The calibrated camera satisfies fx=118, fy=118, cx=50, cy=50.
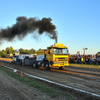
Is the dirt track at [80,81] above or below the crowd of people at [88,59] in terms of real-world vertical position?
below

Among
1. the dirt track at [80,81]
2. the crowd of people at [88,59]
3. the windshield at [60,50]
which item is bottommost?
the dirt track at [80,81]

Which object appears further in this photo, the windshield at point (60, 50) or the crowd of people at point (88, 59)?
the crowd of people at point (88, 59)

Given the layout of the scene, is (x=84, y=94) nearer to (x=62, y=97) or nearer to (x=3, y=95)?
(x=62, y=97)

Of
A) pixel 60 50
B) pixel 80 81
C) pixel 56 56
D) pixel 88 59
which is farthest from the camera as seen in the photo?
pixel 88 59

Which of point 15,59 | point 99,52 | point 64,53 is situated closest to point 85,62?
point 99,52

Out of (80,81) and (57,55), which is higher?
(57,55)

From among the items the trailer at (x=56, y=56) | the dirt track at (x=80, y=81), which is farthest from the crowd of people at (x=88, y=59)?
the dirt track at (x=80, y=81)

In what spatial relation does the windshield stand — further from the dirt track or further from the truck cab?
the dirt track

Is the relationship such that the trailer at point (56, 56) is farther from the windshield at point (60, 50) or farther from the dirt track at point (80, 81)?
the dirt track at point (80, 81)

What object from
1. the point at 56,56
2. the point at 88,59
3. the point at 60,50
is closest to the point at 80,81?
the point at 56,56

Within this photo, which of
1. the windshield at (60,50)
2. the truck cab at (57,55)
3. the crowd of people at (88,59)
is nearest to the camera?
the truck cab at (57,55)

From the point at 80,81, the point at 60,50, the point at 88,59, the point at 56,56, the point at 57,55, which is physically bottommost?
the point at 80,81

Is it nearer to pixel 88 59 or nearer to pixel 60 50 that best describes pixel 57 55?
pixel 60 50

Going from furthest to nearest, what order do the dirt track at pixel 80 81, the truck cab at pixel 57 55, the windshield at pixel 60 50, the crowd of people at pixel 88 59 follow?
the crowd of people at pixel 88 59
the windshield at pixel 60 50
the truck cab at pixel 57 55
the dirt track at pixel 80 81
